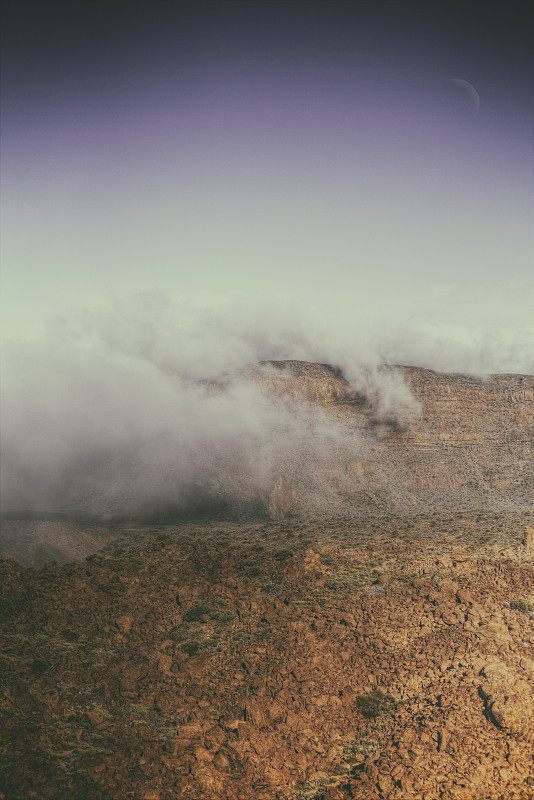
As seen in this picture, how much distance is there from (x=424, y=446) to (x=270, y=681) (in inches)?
2870

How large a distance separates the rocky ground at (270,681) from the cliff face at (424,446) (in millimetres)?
45043

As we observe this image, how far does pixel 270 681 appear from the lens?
44.5 feet

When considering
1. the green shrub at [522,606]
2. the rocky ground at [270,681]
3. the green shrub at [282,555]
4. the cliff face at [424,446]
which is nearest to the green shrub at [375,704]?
the rocky ground at [270,681]

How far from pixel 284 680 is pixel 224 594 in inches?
328

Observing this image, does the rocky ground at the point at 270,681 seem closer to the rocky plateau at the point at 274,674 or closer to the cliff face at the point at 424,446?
the rocky plateau at the point at 274,674

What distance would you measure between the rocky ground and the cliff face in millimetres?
45043

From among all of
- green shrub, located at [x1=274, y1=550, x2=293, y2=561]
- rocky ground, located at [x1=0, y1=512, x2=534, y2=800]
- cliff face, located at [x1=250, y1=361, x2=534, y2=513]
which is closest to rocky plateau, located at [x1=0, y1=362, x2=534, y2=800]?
rocky ground, located at [x1=0, y1=512, x2=534, y2=800]

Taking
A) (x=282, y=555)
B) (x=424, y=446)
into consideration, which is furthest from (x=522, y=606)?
(x=424, y=446)

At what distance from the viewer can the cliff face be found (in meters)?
69.9

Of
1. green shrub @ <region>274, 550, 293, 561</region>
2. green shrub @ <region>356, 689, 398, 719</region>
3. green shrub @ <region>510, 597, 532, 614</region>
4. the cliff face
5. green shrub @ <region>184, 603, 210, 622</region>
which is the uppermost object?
the cliff face

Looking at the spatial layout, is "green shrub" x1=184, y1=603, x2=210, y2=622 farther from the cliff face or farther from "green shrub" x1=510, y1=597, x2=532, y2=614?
the cliff face

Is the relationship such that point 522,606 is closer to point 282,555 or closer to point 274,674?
point 274,674

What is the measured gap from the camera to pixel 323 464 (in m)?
76.1

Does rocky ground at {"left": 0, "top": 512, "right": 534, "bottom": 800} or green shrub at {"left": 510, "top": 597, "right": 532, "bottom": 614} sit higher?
green shrub at {"left": 510, "top": 597, "right": 532, "bottom": 614}
